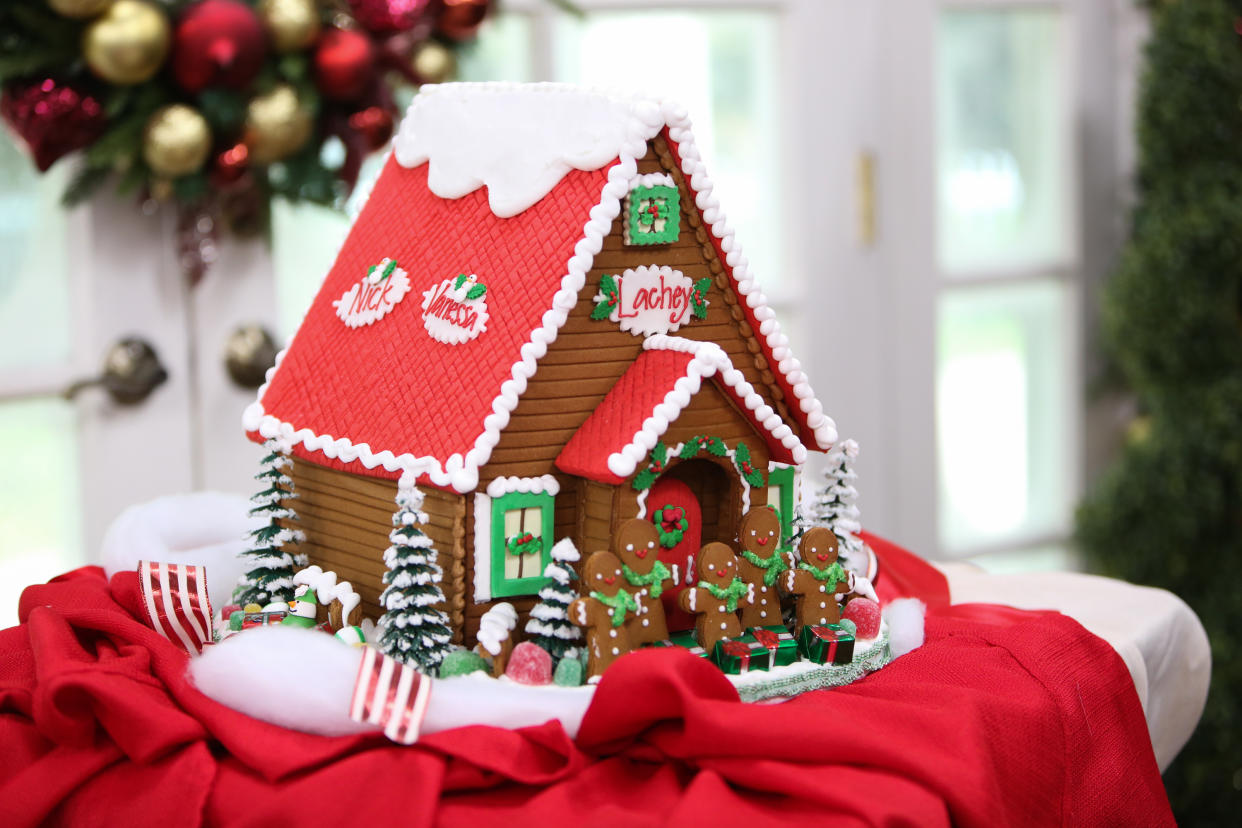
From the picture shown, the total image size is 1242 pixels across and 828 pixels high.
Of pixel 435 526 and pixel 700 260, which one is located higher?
pixel 700 260

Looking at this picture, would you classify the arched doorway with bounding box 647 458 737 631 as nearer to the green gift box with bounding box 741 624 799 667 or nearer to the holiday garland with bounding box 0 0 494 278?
the green gift box with bounding box 741 624 799 667

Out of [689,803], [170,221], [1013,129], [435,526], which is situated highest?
[1013,129]

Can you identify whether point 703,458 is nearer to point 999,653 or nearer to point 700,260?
point 700,260

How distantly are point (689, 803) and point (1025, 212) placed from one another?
2391 mm

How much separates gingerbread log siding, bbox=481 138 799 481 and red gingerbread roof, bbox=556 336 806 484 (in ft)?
0.05

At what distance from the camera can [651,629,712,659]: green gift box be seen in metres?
1.20

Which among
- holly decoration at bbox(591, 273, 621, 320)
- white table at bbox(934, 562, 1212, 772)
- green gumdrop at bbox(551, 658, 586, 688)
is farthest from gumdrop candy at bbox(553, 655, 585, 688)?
white table at bbox(934, 562, 1212, 772)

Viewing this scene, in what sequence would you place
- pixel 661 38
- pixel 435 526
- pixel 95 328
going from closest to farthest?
pixel 435 526, pixel 95 328, pixel 661 38

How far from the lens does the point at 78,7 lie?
1856 millimetres

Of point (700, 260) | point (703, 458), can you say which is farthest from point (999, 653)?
point (700, 260)

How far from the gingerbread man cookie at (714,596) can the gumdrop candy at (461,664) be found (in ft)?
0.63

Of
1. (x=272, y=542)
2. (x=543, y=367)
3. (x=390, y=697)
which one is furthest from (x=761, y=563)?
(x=272, y=542)

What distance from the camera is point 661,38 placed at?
8.60 feet

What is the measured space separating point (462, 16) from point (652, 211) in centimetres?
107
